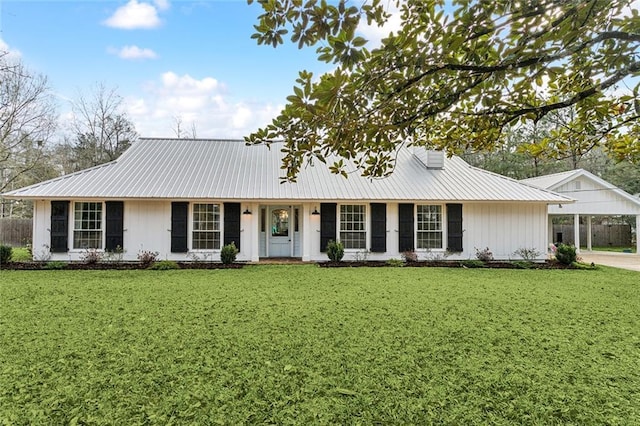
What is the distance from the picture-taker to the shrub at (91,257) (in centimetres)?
1059

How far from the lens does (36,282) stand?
7.80 metres

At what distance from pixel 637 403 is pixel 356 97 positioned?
3.43m

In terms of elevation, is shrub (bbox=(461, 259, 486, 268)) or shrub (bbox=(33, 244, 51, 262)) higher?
shrub (bbox=(33, 244, 51, 262))

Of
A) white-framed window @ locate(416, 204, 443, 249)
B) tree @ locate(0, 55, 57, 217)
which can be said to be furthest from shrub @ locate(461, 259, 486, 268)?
tree @ locate(0, 55, 57, 217)

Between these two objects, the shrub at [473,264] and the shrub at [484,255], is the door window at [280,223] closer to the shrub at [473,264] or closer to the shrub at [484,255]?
the shrub at [473,264]

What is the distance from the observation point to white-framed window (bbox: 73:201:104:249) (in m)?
11.1

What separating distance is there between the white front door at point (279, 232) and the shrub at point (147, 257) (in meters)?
3.81

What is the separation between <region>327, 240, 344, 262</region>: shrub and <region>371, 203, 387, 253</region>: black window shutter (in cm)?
128

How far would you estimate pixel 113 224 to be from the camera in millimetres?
11070

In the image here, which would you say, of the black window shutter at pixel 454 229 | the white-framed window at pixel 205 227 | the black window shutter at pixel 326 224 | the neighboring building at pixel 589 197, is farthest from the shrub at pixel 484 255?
the white-framed window at pixel 205 227

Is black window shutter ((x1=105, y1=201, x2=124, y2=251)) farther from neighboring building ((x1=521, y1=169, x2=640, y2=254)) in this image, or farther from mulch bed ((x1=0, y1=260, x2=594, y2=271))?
neighboring building ((x1=521, y1=169, x2=640, y2=254))

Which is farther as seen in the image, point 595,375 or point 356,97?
point 595,375

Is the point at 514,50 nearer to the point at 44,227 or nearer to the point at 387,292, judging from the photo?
the point at 387,292

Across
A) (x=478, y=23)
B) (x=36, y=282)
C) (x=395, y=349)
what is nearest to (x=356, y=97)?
(x=478, y=23)
